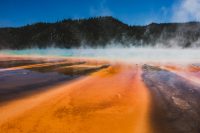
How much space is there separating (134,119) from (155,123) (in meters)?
0.35

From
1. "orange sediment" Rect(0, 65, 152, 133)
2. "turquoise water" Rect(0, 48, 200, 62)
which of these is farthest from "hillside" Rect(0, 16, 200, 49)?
"orange sediment" Rect(0, 65, 152, 133)

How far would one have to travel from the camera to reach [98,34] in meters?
40.3

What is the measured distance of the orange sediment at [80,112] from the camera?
13.8 ft

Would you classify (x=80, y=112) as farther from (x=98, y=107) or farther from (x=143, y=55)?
(x=143, y=55)

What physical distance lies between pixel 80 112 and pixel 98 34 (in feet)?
117

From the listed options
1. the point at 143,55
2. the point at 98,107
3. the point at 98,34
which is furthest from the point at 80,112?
the point at 98,34

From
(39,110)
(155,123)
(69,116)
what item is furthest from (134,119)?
(39,110)

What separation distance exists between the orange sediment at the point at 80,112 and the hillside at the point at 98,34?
2785 cm

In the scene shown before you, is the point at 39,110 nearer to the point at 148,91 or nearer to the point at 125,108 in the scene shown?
the point at 125,108

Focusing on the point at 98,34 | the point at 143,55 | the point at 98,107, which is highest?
the point at 98,34

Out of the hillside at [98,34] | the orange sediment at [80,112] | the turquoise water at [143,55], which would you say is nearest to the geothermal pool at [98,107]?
the orange sediment at [80,112]

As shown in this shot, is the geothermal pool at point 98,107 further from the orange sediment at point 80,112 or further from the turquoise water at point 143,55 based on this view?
the turquoise water at point 143,55

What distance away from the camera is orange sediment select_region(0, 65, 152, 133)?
420 centimetres

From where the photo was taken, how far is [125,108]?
5.32 metres
